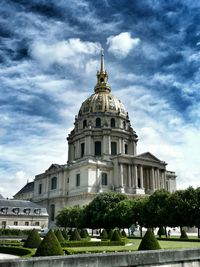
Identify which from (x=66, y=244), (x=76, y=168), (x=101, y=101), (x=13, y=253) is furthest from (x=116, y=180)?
(x=13, y=253)

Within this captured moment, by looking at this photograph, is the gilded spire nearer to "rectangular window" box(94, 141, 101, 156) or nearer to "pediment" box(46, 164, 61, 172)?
"rectangular window" box(94, 141, 101, 156)

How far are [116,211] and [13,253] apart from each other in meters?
26.1

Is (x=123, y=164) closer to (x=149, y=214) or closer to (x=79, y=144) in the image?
(x=79, y=144)

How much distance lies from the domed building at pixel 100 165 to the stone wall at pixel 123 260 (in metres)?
57.9

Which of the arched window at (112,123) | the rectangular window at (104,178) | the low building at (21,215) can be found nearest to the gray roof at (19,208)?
the low building at (21,215)

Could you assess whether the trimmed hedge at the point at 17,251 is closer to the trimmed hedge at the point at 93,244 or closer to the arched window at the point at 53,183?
the trimmed hedge at the point at 93,244

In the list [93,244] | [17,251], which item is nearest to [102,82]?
[93,244]

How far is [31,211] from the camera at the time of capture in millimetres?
65625

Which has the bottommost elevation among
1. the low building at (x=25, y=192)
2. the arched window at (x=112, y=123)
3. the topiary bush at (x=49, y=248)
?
the topiary bush at (x=49, y=248)

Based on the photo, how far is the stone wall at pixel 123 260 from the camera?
7243mm

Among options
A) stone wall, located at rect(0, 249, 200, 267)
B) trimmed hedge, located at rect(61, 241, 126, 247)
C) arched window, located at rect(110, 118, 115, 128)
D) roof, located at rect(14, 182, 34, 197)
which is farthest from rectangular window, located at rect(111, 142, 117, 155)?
stone wall, located at rect(0, 249, 200, 267)

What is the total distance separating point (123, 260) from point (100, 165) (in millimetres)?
62120

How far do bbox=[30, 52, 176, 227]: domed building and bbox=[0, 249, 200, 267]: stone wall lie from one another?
57.9m

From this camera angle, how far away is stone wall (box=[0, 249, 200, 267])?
7.24 metres
